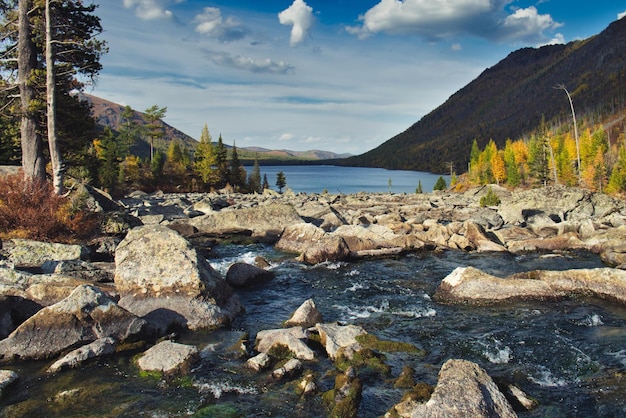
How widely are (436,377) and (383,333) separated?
297 cm

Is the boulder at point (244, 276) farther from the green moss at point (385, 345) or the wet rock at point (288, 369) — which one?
the wet rock at point (288, 369)

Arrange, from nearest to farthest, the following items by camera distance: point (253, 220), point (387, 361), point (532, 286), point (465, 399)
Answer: point (465, 399) → point (387, 361) → point (532, 286) → point (253, 220)

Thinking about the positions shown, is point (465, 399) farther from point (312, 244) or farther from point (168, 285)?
point (312, 244)

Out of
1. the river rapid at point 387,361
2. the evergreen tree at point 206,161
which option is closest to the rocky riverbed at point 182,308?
the river rapid at point 387,361

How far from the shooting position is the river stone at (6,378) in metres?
8.85

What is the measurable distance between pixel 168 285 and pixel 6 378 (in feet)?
15.4

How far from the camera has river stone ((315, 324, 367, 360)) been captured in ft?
35.1

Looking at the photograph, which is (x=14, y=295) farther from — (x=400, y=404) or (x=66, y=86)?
(x=66, y=86)

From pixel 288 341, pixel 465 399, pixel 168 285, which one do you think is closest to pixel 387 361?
pixel 288 341

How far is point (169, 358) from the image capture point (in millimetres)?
10125

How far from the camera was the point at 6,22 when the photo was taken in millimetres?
22219

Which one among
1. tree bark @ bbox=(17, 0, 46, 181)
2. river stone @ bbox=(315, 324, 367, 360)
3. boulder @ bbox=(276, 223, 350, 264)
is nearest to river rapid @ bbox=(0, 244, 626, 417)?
river stone @ bbox=(315, 324, 367, 360)

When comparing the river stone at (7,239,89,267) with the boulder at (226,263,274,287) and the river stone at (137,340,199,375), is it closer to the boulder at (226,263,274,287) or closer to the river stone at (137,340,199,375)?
the boulder at (226,263,274,287)

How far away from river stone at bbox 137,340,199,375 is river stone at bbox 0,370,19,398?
245 cm
